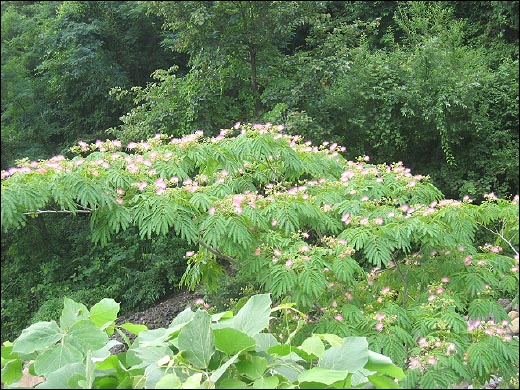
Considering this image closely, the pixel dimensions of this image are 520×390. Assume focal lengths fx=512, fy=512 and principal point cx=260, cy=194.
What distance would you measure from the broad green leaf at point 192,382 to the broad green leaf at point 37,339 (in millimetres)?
300

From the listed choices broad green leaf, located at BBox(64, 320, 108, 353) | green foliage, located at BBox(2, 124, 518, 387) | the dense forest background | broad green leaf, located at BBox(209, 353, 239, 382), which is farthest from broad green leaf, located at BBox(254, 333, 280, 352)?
the dense forest background

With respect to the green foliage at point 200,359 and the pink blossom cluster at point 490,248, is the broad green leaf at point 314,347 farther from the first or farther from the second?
the pink blossom cluster at point 490,248

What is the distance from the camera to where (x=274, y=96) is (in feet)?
18.3

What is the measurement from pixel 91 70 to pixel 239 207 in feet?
17.2

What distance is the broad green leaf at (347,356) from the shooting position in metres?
0.71

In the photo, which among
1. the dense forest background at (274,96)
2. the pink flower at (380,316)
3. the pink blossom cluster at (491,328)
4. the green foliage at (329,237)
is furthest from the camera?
the dense forest background at (274,96)

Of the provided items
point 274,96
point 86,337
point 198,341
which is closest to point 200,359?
point 198,341

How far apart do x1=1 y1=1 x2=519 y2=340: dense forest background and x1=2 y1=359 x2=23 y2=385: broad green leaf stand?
4342 mm

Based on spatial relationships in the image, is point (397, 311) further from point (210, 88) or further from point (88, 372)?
point (210, 88)

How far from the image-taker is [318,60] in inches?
217

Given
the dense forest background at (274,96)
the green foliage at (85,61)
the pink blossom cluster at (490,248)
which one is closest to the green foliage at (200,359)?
the pink blossom cluster at (490,248)

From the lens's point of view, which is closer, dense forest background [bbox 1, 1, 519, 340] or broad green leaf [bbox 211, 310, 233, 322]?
broad green leaf [bbox 211, 310, 233, 322]

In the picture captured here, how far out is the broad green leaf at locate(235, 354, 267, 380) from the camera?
663 mm

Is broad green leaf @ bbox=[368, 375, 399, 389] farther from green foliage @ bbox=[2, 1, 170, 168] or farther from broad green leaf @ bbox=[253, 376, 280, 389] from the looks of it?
green foliage @ bbox=[2, 1, 170, 168]
